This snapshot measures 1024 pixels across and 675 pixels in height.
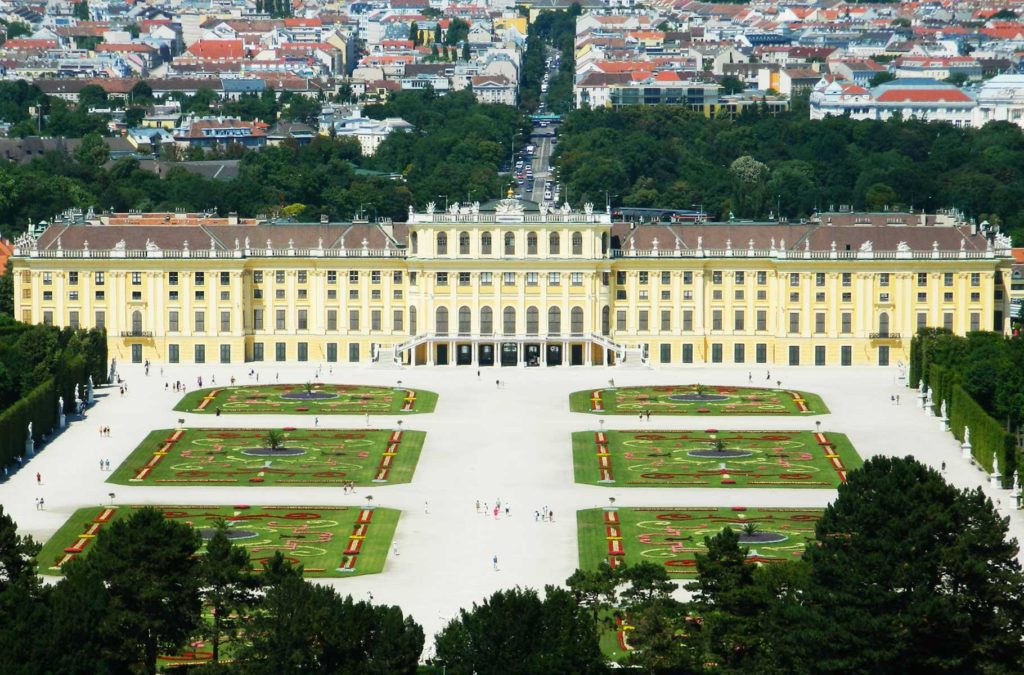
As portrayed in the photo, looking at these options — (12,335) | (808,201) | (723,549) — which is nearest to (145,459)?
(12,335)

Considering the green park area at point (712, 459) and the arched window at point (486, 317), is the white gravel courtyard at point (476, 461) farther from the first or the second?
the arched window at point (486, 317)

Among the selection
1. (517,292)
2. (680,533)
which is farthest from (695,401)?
(680,533)

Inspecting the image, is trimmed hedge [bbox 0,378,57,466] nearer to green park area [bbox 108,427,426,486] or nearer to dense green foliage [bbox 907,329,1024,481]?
green park area [bbox 108,427,426,486]

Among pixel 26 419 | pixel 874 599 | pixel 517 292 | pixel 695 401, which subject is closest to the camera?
pixel 874 599

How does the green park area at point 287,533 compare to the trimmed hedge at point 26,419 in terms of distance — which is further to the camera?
the trimmed hedge at point 26,419

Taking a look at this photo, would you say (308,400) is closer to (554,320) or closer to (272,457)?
(272,457)

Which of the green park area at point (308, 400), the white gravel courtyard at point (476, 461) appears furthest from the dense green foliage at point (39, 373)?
the green park area at point (308, 400)
